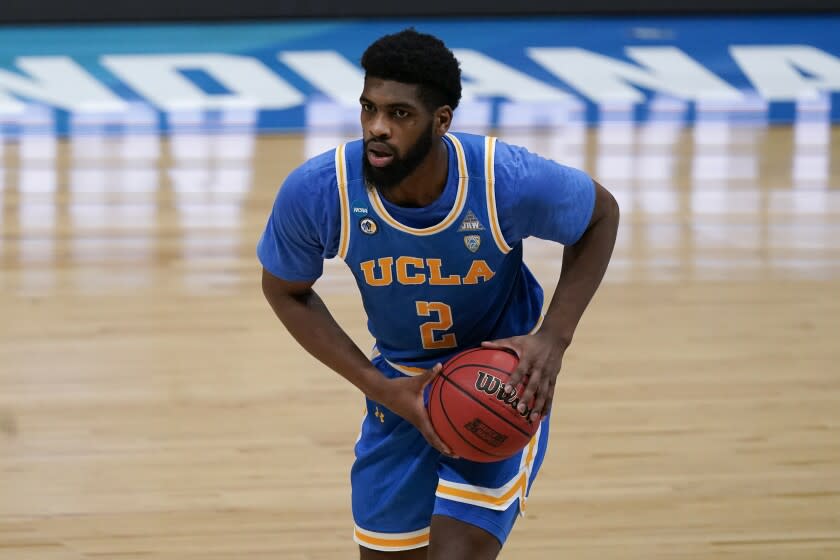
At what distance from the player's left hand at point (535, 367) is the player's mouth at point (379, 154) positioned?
0.50 metres

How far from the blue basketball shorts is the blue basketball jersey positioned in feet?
0.61

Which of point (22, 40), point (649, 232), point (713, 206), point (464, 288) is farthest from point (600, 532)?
point (22, 40)

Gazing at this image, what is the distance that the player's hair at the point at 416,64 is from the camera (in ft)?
8.30

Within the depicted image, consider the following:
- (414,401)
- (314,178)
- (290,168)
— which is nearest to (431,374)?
(414,401)

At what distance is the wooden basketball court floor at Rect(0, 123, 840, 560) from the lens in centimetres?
398

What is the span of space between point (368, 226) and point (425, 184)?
0.16 metres

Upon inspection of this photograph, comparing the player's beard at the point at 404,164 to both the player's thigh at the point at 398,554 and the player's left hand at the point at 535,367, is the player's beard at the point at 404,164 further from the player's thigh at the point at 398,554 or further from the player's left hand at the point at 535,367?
the player's thigh at the point at 398,554

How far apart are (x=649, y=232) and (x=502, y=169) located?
4.67m

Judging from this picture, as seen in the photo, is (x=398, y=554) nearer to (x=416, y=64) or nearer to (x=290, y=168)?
(x=416, y=64)

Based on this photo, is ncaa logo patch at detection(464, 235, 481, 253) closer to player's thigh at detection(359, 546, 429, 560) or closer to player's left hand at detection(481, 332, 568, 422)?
player's left hand at detection(481, 332, 568, 422)

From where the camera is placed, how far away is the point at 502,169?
276 centimetres

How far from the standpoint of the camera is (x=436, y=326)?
294cm

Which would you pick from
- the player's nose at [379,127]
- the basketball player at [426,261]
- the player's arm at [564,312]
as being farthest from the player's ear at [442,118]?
the player's arm at [564,312]

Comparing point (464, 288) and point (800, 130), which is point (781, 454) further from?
point (800, 130)
